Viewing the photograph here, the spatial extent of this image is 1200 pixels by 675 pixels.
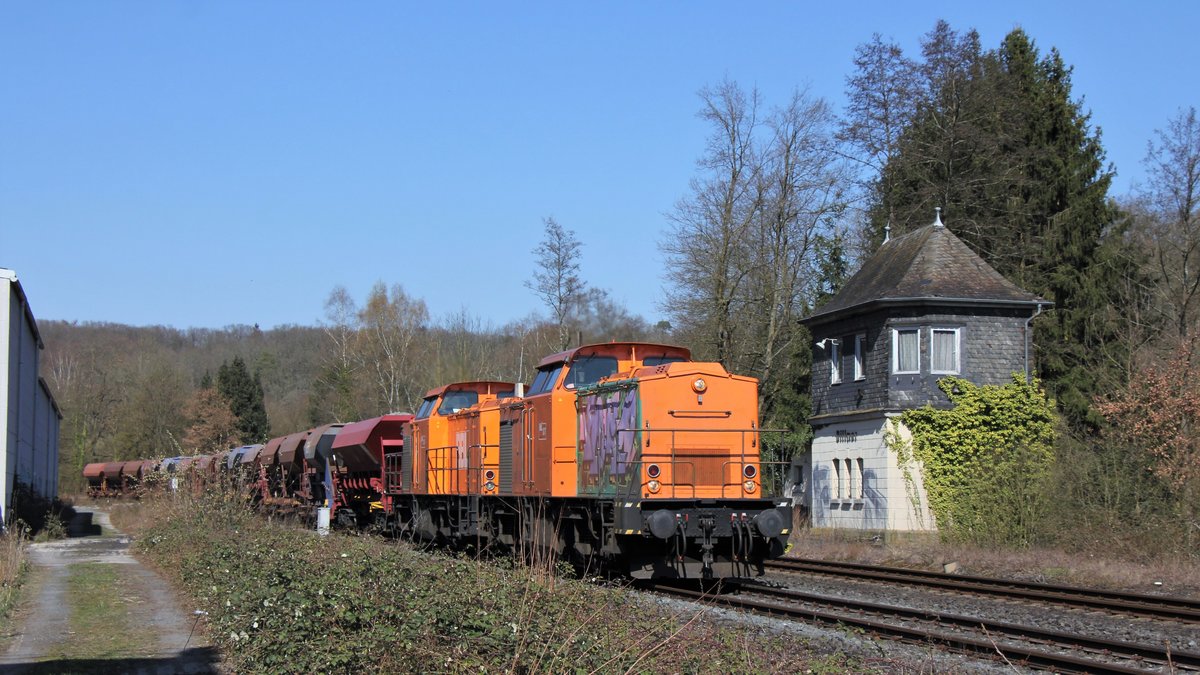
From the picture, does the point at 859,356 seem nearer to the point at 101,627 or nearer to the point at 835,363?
the point at 835,363

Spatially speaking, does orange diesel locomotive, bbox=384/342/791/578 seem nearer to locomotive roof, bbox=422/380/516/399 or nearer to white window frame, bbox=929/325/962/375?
locomotive roof, bbox=422/380/516/399

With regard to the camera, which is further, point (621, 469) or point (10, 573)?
point (10, 573)

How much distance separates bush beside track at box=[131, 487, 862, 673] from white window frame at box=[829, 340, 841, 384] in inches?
805

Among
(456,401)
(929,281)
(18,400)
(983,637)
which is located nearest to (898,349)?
(929,281)

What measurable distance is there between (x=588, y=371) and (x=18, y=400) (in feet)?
76.5

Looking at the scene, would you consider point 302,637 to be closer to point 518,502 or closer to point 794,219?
point 518,502

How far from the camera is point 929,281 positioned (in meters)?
29.7

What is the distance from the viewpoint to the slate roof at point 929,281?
2928 centimetres

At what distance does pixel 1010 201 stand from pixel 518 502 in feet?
98.2

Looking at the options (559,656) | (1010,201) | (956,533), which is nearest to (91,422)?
(1010,201)

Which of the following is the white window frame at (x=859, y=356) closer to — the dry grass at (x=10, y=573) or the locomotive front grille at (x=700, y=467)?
the locomotive front grille at (x=700, y=467)

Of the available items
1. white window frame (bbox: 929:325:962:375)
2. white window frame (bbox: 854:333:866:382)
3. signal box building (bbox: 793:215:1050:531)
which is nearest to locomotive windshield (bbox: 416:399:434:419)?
signal box building (bbox: 793:215:1050:531)

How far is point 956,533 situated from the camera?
2558 centimetres

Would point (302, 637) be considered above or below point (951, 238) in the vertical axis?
below
